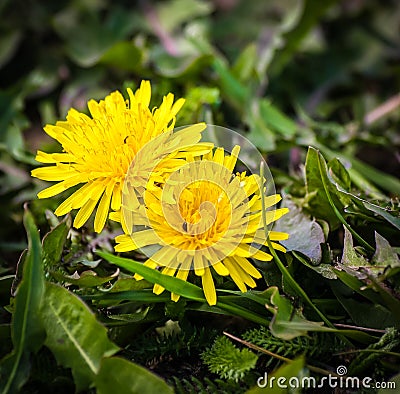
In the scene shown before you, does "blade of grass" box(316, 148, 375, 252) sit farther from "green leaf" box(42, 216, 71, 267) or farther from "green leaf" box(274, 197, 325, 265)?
"green leaf" box(42, 216, 71, 267)

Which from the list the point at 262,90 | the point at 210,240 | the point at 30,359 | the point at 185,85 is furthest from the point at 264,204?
the point at 262,90

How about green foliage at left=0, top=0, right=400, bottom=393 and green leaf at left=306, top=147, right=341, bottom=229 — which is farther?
green leaf at left=306, top=147, right=341, bottom=229

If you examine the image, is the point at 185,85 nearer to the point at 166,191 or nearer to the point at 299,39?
the point at 299,39

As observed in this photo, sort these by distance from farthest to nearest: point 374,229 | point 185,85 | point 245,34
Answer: point 245,34
point 185,85
point 374,229

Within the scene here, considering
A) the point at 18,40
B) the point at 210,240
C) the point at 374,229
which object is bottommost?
the point at 374,229

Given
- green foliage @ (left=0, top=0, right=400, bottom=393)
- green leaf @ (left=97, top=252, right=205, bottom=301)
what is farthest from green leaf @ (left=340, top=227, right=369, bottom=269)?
green leaf @ (left=97, top=252, right=205, bottom=301)
